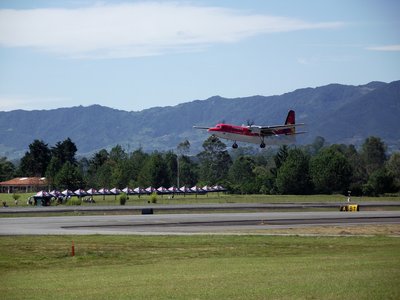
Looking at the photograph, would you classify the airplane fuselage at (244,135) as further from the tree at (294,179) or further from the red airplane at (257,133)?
the tree at (294,179)

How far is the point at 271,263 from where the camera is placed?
36.6 meters

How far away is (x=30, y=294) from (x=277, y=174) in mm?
139298

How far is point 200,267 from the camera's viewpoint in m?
35.6

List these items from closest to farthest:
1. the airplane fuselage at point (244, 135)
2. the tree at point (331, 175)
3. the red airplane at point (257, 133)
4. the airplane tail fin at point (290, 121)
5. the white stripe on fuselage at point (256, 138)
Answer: the airplane fuselage at point (244, 135)
the red airplane at point (257, 133)
the white stripe on fuselage at point (256, 138)
the airplane tail fin at point (290, 121)
the tree at point (331, 175)

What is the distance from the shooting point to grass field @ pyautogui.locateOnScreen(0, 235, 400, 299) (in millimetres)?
26656

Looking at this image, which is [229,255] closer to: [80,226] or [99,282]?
[99,282]

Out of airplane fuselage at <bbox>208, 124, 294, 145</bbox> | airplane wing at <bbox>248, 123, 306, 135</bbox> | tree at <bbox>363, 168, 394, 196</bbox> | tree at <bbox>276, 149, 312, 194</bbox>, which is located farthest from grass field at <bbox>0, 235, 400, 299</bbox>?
tree at <bbox>276, 149, 312, 194</bbox>

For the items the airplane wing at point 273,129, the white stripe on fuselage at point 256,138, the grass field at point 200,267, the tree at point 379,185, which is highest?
the airplane wing at point 273,129

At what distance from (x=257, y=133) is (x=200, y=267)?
81.8m

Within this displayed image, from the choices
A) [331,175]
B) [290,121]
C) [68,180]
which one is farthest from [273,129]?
[68,180]

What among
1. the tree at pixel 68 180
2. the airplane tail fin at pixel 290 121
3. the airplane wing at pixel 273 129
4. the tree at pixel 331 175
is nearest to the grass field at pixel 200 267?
the airplane wing at pixel 273 129

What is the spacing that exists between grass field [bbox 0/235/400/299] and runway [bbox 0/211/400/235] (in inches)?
293

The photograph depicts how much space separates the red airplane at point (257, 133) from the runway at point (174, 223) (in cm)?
2889

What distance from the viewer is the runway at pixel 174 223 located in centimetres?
6222
